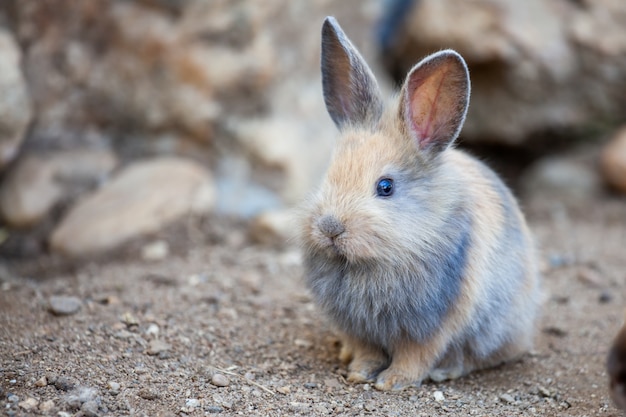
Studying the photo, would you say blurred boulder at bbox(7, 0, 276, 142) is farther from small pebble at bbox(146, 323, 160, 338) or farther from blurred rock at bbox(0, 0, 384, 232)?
small pebble at bbox(146, 323, 160, 338)

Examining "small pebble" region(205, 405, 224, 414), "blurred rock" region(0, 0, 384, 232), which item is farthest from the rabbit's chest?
"blurred rock" region(0, 0, 384, 232)

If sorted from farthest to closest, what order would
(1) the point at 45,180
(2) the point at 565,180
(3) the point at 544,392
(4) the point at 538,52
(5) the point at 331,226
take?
(2) the point at 565,180 < (4) the point at 538,52 < (1) the point at 45,180 < (3) the point at 544,392 < (5) the point at 331,226

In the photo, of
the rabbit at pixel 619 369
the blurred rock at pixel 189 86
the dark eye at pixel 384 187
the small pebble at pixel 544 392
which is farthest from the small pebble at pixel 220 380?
the blurred rock at pixel 189 86

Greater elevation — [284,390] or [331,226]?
[331,226]

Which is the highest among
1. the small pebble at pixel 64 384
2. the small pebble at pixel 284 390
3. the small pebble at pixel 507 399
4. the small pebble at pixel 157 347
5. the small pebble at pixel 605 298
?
the small pebble at pixel 64 384

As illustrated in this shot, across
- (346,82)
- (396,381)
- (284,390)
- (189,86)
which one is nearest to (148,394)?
(284,390)

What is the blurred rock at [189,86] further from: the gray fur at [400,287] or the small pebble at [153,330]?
the gray fur at [400,287]

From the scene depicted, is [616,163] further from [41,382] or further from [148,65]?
[41,382]
